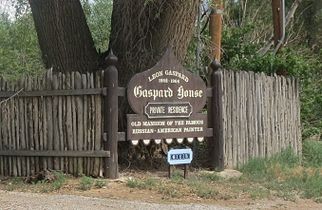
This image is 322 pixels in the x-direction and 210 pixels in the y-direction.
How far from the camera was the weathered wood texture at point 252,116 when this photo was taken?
12.5 meters

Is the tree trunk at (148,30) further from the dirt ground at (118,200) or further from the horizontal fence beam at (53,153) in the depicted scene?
the dirt ground at (118,200)

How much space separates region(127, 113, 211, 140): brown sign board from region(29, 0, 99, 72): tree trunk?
215 centimetres

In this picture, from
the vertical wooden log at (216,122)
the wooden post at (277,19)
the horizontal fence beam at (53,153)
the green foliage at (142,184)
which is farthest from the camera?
the wooden post at (277,19)

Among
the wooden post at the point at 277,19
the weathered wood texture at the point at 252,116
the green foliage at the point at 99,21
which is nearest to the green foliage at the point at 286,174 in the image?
the weathered wood texture at the point at 252,116

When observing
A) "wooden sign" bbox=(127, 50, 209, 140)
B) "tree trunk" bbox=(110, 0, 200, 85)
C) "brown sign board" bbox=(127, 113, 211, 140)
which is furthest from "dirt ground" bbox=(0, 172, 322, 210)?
"tree trunk" bbox=(110, 0, 200, 85)

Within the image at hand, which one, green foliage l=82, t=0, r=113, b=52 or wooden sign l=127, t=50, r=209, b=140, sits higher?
green foliage l=82, t=0, r=113, b=52

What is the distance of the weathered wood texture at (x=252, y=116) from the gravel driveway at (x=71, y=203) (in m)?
3.41

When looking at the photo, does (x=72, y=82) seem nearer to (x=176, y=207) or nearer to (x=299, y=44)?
(x=176, y=207)

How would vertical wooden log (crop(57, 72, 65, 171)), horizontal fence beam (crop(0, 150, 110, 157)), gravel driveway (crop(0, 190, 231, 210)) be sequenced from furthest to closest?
1. vertical wooden log (crop(57, 72, 65, 171))
2. horizontal fence beam (crop(0, 150, 110, 157))
3. gravel driveway (crop(0, 190, 231, 210))

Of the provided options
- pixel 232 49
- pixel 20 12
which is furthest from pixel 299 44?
pixel 20 12

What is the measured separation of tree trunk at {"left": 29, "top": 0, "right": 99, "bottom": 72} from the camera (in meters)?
12.5

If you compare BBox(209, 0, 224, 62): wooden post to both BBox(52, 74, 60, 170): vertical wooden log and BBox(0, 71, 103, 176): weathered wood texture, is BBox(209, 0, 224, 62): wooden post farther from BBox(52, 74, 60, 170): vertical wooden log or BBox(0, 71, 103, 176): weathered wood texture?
BBox(52, 74, 60, 170): vertical wooden log

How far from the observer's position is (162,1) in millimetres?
11766

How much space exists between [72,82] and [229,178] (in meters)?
3.53
